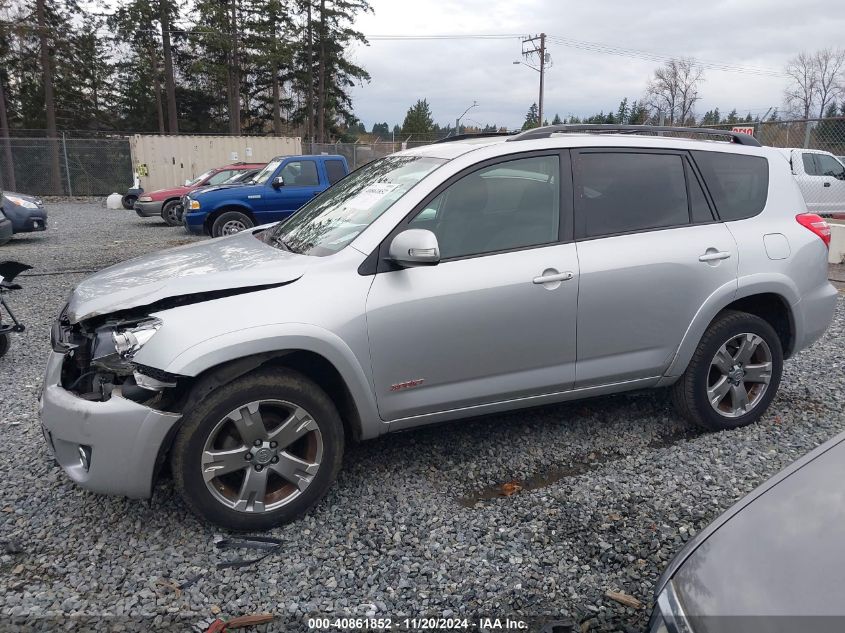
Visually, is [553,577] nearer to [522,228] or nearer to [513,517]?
[513,517]

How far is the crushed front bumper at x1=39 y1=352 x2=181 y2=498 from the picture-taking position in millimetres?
2646

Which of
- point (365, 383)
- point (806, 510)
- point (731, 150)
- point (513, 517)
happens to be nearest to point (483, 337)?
point (365, 383)

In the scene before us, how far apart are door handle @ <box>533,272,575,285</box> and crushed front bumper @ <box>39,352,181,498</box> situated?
6.09 ft

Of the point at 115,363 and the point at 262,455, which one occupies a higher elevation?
the point at 115,363

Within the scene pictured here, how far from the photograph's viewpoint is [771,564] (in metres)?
1.52

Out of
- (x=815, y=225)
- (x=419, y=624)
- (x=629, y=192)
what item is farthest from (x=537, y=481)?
(x=815, y=225)

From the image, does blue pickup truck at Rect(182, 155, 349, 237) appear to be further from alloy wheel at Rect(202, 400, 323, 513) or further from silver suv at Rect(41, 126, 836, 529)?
alloy wheel at Rect(202, 400, 323, 513)

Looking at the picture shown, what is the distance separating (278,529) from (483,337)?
136 cm

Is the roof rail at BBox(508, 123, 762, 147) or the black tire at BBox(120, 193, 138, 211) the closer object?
the roof rail at BBox(508, 123, 762, 147)

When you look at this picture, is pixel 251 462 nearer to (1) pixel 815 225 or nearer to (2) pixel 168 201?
(1) pixel 815 225

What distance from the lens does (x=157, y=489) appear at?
3.30 m

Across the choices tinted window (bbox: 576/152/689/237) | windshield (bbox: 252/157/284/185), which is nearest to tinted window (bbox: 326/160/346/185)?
windshield (bbox: 252/157/284/185)

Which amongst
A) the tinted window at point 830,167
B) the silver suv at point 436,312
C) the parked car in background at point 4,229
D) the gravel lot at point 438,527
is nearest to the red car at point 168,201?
the parked car in background at point 4,229

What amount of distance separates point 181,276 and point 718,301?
2.98 m
